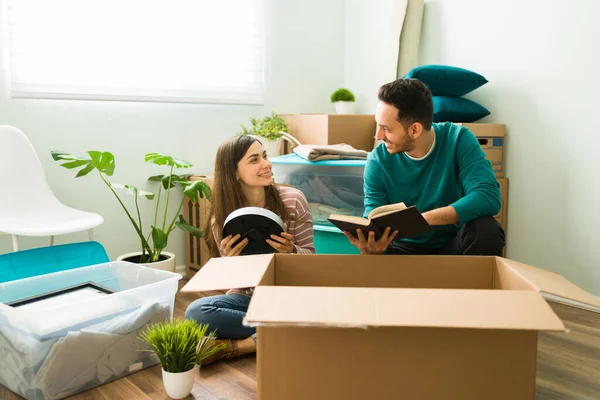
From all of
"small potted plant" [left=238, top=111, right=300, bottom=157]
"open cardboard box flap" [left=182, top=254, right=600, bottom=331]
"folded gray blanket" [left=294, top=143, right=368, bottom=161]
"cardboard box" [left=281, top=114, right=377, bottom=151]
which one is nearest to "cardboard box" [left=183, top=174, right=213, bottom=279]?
"small potted plant" [left=238, top=111, right=300, bottom=157]

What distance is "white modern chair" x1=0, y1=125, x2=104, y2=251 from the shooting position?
2334 millimetres

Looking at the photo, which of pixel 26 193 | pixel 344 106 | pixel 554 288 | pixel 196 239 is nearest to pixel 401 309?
pixel 554 288

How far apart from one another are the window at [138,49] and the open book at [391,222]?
1.78 metres

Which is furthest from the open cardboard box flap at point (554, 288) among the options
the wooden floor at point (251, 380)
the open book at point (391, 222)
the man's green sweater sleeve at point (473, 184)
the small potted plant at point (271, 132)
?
the small potted plant at point (271, 132)

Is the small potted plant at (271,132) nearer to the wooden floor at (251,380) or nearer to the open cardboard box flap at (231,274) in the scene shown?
the wooden floor at (251,380)

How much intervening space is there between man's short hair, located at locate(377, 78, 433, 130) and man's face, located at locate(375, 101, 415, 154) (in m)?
0.02

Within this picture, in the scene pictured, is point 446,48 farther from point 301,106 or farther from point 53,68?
point 53,68

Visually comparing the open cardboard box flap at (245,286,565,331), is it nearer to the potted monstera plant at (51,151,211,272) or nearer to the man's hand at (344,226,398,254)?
the man's hand at (344,226,398,254)

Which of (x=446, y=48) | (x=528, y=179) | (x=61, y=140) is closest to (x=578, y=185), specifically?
(x=528, y=179)

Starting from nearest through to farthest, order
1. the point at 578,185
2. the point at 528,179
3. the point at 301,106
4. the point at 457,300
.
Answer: the point at 457,300 < the point at 578,185 < the point at 528,179 < the point at 301,106

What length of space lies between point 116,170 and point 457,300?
2287mm

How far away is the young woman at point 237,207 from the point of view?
1.90 m

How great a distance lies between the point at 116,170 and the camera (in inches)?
112

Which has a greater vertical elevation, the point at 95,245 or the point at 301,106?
the point at 301,106
